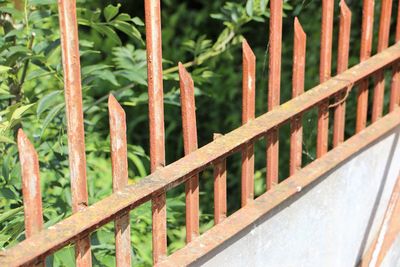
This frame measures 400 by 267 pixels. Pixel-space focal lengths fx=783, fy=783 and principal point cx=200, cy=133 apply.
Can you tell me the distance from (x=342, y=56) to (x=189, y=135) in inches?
33.1

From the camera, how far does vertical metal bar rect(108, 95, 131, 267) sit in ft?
6.49

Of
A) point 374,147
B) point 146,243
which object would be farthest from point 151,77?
point 146,243

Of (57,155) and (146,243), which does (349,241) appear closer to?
(146,243)

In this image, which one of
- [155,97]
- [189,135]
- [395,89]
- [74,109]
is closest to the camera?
[74,109]

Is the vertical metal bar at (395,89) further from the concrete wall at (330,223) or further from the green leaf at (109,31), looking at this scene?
the green leaf at (109,31)

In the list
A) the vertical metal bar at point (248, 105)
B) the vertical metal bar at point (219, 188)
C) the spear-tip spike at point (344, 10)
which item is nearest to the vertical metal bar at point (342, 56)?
the spear-tip spike at point (344, 10)

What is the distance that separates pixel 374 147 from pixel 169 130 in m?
1.91

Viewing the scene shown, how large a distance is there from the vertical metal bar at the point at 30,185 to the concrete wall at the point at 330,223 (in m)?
0.59

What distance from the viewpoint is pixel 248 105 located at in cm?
242

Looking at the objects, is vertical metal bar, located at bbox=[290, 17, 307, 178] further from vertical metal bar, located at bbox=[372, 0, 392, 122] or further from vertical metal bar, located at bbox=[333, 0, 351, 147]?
vertical metal bar, located at bbox=[372, 0, 392, 122]

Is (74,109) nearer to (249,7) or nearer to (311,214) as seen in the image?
(311,214)

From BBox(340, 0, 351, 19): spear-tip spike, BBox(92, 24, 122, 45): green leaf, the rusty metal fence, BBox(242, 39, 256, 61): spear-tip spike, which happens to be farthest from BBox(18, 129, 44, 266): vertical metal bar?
BBox(340, 0, 351, 19): spear-tip spike

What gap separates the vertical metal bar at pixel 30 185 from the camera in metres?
1.79

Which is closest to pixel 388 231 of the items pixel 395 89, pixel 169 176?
pixel 395 89
